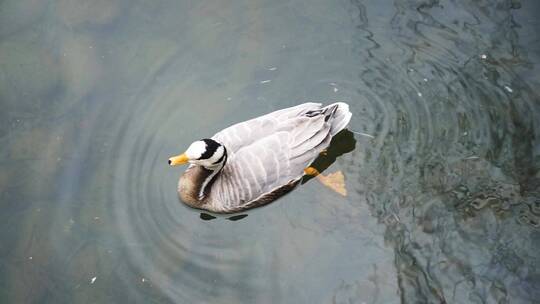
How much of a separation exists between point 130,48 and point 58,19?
0.98 meters

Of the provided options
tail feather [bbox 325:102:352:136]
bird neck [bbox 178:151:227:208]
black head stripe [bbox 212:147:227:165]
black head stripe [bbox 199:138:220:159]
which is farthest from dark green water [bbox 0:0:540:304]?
black head stripe [bbox 199:138:220:159]

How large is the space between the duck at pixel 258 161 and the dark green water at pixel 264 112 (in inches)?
7.5

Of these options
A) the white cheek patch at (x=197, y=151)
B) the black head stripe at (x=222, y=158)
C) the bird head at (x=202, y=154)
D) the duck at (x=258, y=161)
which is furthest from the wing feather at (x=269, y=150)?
the white cheek patch at (x=197, y=151)

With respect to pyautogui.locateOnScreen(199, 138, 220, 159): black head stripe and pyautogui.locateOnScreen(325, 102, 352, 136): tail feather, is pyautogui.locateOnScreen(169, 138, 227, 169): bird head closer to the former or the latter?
pyautogui.locateOnScreen(199, 138, 220, 159): black head stripe

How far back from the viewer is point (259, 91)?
19.4ft

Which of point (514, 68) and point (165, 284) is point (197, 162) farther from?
point (514, 68)

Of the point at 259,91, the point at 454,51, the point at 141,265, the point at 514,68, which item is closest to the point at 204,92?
the point at 259,91

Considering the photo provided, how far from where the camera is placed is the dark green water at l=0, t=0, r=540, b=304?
15.9 ft

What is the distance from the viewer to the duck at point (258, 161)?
16.5ft

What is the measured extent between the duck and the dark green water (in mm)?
190

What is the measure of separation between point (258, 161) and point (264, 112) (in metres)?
0.87

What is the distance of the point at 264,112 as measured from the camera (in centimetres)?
577

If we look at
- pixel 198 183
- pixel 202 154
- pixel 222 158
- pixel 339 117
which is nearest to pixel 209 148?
pixel 202 154

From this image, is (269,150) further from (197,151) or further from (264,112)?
(264,112)
